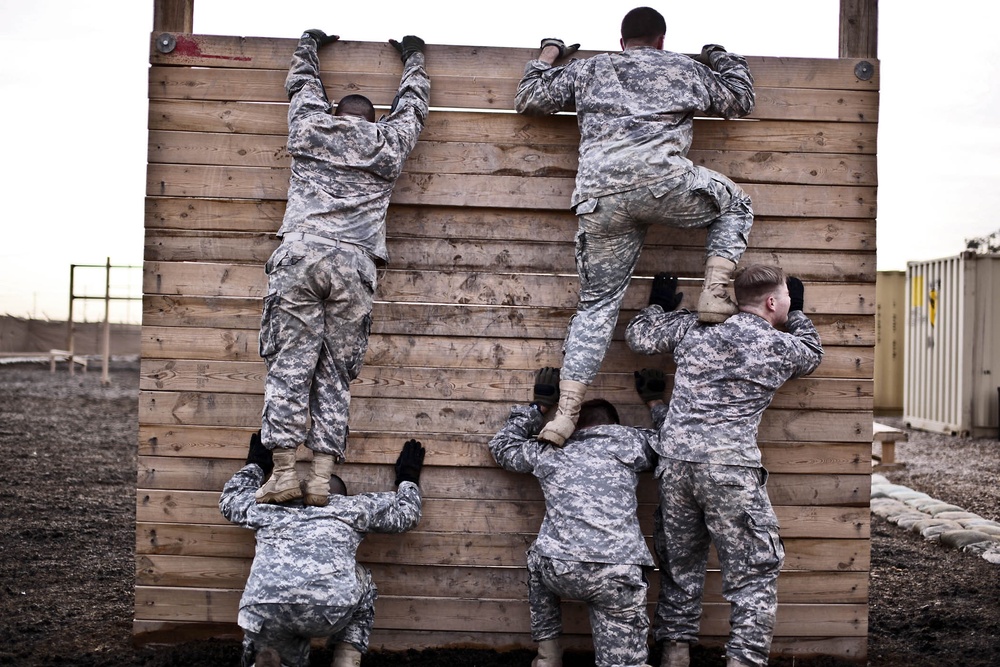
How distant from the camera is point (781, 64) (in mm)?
5230

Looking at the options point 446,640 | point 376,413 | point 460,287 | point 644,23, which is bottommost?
point 446,640

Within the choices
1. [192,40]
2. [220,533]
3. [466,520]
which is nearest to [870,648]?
[466,520]

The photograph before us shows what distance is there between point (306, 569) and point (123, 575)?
11.2 feet

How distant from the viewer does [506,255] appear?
205 inches

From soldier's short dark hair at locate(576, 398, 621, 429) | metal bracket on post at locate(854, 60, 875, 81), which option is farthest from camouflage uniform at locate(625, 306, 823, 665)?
metal bracket on post at locate(854, 60, 875, 81)

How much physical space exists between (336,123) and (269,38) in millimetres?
867

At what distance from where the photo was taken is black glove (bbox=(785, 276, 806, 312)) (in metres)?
5.00

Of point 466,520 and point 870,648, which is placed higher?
point 466,520

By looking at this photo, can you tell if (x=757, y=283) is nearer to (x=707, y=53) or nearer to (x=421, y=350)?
(x=707, y=53)

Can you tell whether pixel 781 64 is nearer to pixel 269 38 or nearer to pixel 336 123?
pixel 336 123

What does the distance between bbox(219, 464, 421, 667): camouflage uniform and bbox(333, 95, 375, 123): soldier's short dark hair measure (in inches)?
74.4

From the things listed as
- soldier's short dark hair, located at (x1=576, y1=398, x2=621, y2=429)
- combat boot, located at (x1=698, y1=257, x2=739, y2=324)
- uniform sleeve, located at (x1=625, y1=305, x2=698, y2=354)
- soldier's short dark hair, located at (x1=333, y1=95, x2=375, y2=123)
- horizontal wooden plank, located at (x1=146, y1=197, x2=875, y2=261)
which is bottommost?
soldier's short dark hair, located at (x1=576, y1=398, x2=621, y2=429)

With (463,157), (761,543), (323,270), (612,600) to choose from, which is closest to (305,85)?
(463,157)

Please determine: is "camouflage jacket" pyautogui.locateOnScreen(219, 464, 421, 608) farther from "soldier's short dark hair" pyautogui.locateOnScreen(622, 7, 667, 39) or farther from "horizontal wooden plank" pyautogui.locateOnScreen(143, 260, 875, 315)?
"soldier's short dark hair" pyautogui.locateOnScreen(622, 7, 667, 39)
